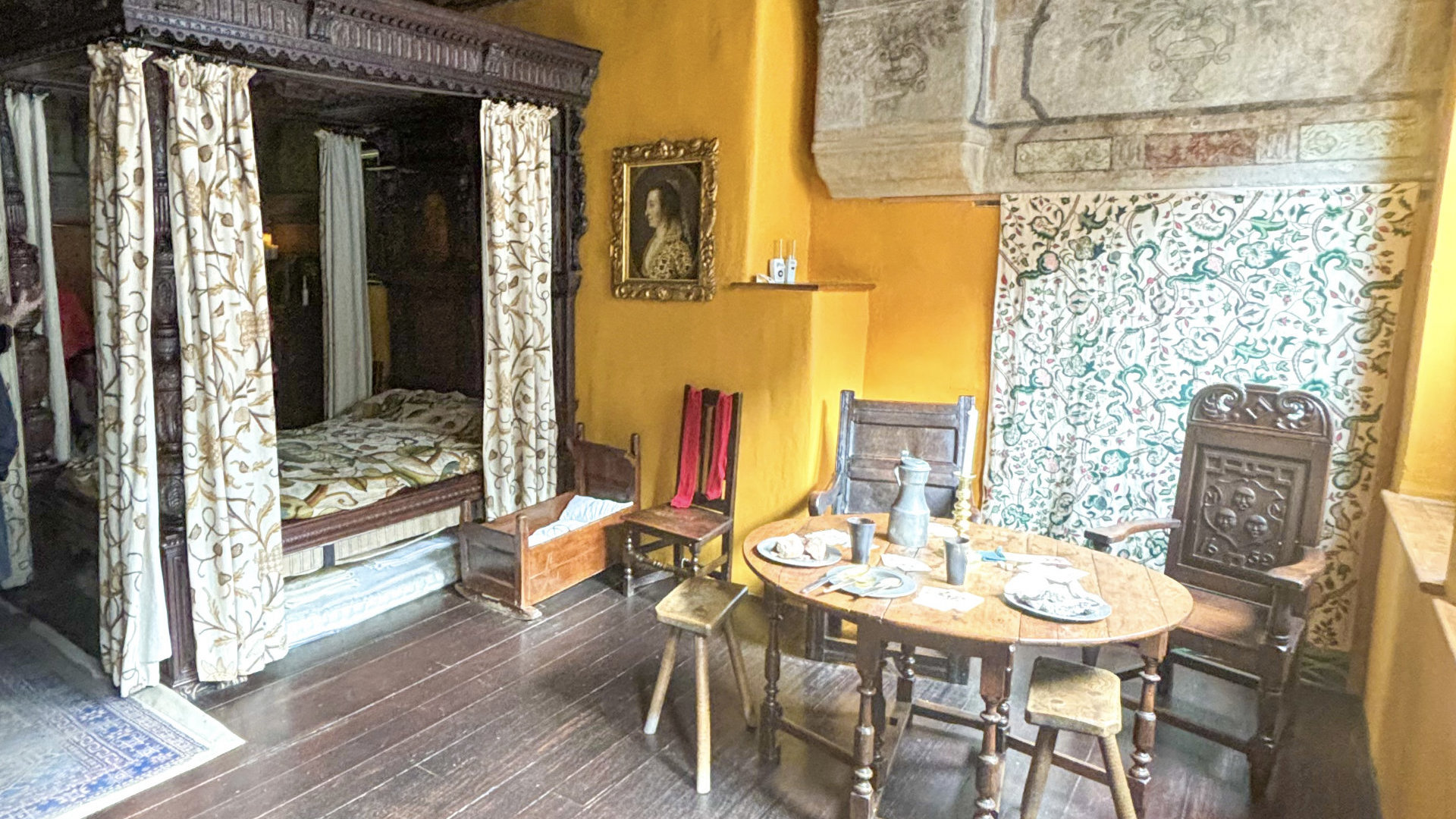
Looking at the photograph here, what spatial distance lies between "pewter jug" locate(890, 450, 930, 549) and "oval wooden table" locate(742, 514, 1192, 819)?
41mm

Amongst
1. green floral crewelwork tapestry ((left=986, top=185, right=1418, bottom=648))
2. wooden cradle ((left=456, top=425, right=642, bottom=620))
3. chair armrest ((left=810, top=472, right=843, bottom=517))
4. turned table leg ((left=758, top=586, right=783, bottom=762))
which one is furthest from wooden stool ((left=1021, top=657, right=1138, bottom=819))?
wooden cradle ((left=456, top=425, right=642, bottom=620))

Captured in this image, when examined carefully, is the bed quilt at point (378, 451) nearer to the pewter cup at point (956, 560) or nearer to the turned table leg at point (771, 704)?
the turned table leg at point (771, 704)

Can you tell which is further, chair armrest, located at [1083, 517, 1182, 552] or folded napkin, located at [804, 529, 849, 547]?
chair armrest, located at [1083, 517, 1182, 552]

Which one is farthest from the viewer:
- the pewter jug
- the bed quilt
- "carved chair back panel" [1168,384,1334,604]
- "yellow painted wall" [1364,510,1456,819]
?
the bed quilt

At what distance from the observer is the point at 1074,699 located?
239cm

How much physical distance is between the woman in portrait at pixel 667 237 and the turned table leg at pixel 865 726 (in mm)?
2593

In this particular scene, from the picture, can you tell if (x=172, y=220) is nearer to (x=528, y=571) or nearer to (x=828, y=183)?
(x=528, y=571)

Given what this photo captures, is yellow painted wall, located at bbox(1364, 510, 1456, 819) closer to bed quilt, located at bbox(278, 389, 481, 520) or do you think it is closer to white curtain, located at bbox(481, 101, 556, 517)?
white curtain, located at bbox(481, 101, 556, 517)

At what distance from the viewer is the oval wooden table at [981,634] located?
2307 millimetres

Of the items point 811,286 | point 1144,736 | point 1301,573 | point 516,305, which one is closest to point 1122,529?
point 1301,573

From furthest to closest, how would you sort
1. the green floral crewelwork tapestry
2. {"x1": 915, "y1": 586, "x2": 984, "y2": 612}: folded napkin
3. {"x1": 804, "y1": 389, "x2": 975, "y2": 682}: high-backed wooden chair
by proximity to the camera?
{"x1": 804, "y1": 389, "x2": 975, "y2": 682}: high-backed wooden chair < the green floral crewelwork tapestry < {"x1": 915, "y1": 586, "x2": 984, "y2": 612}: folded napkin

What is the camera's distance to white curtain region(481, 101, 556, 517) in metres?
4.43

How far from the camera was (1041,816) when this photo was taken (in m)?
2.72

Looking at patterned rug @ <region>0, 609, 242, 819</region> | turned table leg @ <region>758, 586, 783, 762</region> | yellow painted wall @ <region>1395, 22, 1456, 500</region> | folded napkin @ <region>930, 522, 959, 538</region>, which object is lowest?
patterned rug @ <region>0, 609, 242, 819</region>
